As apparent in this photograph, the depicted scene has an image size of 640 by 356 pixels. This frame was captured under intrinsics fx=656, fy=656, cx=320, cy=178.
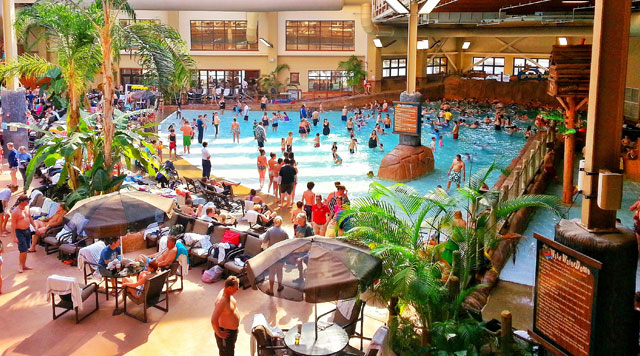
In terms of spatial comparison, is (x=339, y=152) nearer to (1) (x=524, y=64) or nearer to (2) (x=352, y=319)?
(2) (x=352, y=319)

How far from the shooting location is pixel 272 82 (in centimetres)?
4094

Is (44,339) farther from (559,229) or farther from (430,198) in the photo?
(559,229)

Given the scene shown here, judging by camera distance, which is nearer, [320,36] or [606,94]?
[606,94]

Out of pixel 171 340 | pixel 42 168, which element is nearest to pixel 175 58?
pixel 42 168

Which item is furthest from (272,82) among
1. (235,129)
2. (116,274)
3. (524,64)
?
(116,274)

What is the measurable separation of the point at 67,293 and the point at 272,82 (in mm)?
33168

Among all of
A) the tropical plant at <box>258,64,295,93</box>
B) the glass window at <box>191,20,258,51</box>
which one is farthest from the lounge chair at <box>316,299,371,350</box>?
the glass window at <box>191,20,258,51</box>

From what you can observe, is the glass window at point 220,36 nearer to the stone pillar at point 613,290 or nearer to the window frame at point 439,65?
the window frame at point 439,65

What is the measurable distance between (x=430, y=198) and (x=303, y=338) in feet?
7.76

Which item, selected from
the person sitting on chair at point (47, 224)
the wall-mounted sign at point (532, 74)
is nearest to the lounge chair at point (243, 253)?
the person sitting on chair at point (47, 224)

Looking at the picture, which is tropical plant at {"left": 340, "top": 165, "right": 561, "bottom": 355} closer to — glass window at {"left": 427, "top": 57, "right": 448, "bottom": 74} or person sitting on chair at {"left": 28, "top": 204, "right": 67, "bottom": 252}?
person sitting on chair at {"left": 28, "top": 204, "right": 67, "bottom": 252}

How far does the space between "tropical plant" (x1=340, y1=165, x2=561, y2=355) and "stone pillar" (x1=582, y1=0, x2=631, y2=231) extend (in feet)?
6.34

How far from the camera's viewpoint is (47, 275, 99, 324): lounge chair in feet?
28.1

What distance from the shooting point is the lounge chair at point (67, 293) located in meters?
8.56
